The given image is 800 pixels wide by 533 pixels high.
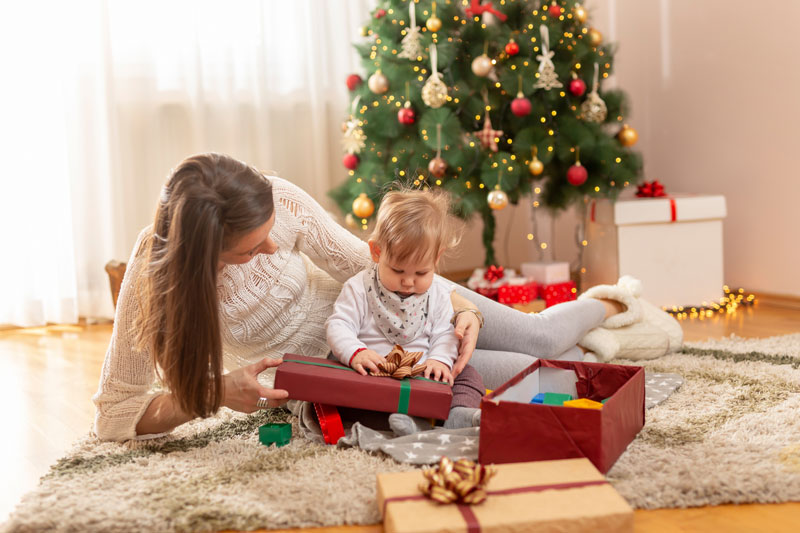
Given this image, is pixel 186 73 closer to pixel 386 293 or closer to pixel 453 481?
pixel 386 293

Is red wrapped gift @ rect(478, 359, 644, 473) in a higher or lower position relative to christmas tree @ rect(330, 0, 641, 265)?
lower

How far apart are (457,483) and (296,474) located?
362 millimetres

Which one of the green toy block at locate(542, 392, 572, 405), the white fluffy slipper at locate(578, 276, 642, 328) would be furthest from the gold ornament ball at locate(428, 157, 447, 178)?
the green toy block at locate(542, 392, 572, 405)

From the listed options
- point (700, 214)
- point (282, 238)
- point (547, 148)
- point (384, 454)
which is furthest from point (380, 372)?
point (700, 214)

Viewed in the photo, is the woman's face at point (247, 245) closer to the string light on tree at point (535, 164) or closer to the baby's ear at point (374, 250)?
the baby's ear at point (374, 250)

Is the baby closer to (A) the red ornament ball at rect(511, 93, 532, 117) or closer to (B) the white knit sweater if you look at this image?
(B) the white knit sweater

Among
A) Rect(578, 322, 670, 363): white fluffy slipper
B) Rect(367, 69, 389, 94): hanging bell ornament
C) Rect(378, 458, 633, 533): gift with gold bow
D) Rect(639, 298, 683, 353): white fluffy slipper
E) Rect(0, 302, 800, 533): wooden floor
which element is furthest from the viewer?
Rect(367, 69, 389, 94): hanging bell ornament

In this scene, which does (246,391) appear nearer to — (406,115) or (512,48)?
(406,115)

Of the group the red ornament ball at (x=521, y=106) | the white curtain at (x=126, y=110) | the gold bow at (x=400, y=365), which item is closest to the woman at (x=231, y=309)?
the gold bow at (x=400, y=365)

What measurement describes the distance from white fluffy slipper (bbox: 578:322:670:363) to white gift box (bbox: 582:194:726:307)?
2.60ft

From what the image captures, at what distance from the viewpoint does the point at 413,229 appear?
4.99 ft

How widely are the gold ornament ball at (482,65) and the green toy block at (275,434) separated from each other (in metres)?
1.75

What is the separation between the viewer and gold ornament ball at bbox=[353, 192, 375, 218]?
2992mm

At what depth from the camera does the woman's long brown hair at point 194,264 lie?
49.8 inches
